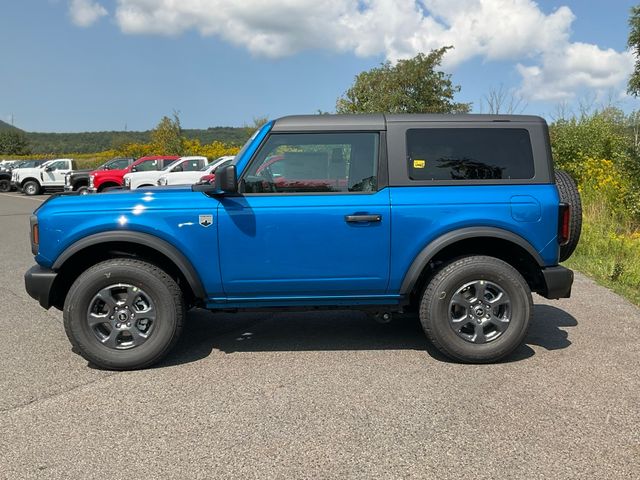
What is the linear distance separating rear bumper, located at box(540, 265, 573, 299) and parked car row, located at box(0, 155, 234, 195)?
37.6 feet

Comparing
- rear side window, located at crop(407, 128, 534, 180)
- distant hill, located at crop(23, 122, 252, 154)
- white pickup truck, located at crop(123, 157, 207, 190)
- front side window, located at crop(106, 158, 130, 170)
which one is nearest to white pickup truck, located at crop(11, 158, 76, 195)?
front side window, located at crop(106, 158, 130, 170)

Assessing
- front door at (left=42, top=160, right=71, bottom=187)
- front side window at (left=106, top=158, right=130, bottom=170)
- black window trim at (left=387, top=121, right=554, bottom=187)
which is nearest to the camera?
black window trim at (left=387, top=121, right=554, bottom=187)

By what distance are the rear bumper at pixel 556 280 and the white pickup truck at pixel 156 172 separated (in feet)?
51.4

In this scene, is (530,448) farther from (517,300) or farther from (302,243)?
(302,243)

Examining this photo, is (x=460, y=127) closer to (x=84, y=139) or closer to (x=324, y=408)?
(x=324, y=408)

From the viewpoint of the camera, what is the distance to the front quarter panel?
149 inches

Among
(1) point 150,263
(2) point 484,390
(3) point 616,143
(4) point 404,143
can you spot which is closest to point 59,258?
(1) point 150,263

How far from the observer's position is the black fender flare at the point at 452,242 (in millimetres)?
3797

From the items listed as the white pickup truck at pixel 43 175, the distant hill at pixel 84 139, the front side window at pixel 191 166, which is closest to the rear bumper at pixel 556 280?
the front side window at pixel 191 166

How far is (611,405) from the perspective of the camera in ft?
10.6

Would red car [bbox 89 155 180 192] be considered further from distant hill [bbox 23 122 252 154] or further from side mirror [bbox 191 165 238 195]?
distant hill [bbox 23 122 252 154]

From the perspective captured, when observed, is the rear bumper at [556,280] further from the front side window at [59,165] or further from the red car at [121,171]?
the front side window at [59,165]

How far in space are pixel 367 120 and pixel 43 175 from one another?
2415 centimetres

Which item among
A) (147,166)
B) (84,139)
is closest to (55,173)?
(147,166)
